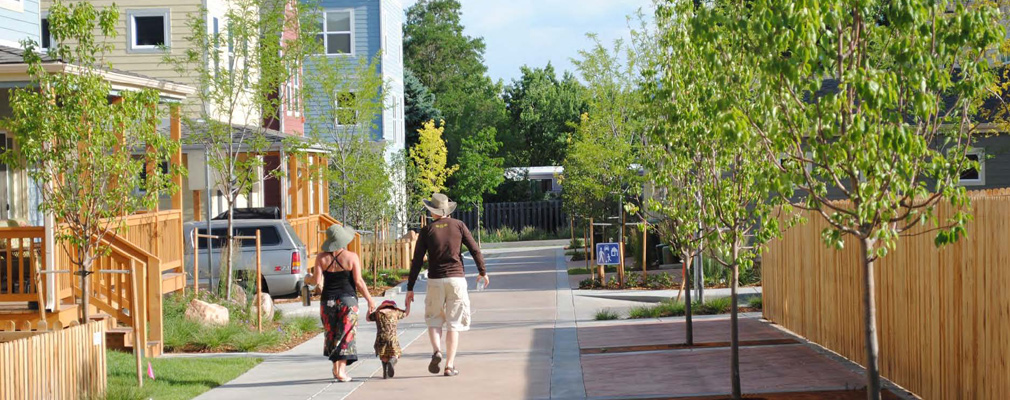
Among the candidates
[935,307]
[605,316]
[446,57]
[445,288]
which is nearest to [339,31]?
[605,316]

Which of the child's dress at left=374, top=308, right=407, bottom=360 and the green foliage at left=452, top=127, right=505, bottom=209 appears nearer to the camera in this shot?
the child's dress at left=374, top=308, right=407, bottom=360

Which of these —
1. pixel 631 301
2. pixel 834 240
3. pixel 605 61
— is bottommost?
pixel 631 301

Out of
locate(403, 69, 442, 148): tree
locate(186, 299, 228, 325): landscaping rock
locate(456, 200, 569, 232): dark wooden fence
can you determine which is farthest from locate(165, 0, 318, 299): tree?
locate(403, 69, 442, 148): tree

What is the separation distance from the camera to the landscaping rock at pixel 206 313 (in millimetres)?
15984

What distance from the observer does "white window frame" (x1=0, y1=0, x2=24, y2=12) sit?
58.4ft

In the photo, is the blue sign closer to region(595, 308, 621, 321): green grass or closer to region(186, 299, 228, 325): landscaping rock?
region(595, 308, 621, 321): green grass

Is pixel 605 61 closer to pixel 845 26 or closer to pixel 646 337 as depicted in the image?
pixel 646 337

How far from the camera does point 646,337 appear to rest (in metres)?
15.1

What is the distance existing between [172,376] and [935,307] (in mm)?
7655

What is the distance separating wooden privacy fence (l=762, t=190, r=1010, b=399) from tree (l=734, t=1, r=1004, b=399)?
0.92m

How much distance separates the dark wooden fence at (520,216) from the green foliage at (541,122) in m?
12.9

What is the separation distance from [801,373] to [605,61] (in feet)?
68.6

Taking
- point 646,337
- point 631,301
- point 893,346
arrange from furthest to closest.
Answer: point 631,301, point 646,337, point 893,346

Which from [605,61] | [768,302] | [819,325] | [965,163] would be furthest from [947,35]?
[605,61]
